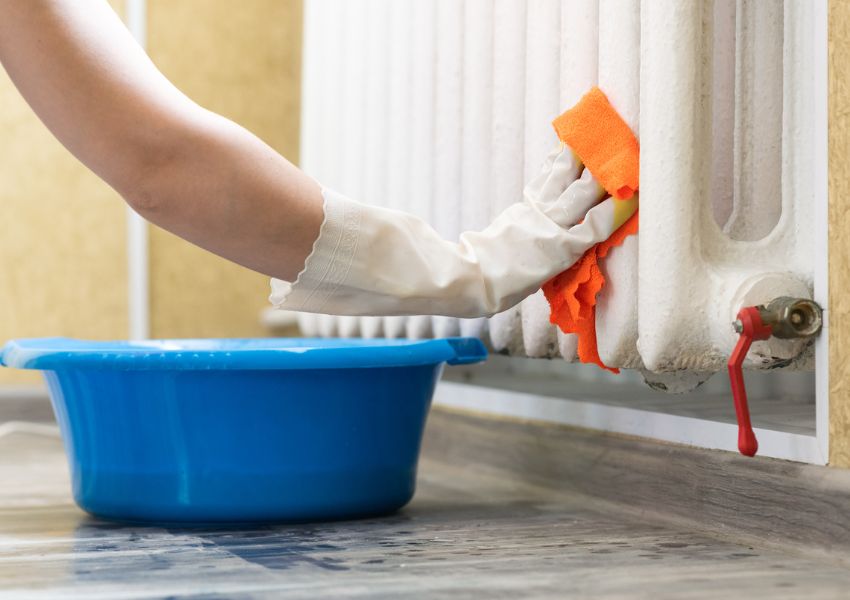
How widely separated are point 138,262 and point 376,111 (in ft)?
2.19

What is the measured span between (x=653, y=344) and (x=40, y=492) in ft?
2.00

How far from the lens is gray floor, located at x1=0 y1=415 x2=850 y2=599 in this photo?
0.66 m

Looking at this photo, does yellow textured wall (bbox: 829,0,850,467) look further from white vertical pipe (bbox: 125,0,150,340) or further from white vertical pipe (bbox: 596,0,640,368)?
white vertical pipe (bbox: 125,0,150,340)

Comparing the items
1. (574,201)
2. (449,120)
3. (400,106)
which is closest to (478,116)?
(449,120)

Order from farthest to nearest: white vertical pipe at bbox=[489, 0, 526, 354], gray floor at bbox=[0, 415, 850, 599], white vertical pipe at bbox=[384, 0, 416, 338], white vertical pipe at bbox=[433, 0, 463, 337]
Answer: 1. white vertical pipe at bbox=[384, 0, 416, 338]
2. white vertical pipe at bbox=[433, 0, 463, 337]
3. white vertical pipe at bbox=[489, 0, 526, 354]
4. gray floor at bbox=[0, 415, 850, 599]

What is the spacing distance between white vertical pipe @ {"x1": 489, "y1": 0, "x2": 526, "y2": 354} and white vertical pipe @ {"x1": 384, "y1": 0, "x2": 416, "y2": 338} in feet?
0.68

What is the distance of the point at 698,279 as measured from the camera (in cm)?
78

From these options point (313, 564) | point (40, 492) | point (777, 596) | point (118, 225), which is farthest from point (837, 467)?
point (118, 225)

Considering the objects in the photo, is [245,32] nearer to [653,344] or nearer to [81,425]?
[81,425]

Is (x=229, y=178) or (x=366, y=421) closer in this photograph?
(x=229, y=178)

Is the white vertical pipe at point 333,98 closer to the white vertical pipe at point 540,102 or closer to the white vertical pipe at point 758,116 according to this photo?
the white vertical pipe at point 540,102

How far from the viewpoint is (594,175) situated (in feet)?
2.69

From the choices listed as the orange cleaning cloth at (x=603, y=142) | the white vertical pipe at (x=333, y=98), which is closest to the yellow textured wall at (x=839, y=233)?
the orange cleaning cloth at (x=603, y=142)

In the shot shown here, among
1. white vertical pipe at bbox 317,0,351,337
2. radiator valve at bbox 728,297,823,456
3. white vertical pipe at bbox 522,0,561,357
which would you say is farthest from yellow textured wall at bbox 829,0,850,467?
white vertical pipe at bbox 317,0,351,337
